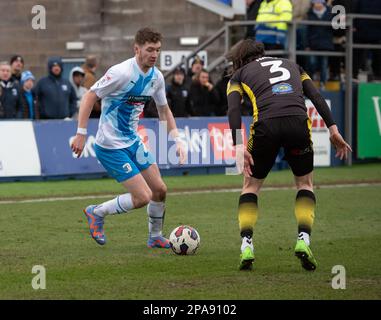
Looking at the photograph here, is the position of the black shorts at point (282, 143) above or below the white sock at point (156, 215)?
above

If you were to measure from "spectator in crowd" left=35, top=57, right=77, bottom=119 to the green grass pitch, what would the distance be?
286 centimetres

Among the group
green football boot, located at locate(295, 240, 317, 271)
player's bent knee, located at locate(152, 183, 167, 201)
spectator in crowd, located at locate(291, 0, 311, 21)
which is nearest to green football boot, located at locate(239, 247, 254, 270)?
green football boot, located at locate(295, 240, 317, 271)

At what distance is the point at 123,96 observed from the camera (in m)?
11.2

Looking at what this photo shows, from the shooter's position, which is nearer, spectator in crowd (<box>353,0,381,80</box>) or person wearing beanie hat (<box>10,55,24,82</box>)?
person wearing beanie hat (<box>10,55,24,82</box>)

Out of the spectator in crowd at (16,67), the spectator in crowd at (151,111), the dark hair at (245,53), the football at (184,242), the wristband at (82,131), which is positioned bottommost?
the football at (184,242)

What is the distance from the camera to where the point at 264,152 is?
393 inches

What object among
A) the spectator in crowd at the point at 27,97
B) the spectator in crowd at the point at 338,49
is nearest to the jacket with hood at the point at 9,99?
the spectator in crowd at the point at 27,97

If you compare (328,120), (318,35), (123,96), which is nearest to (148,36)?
(123,96)

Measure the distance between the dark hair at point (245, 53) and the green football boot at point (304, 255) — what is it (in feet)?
5.94

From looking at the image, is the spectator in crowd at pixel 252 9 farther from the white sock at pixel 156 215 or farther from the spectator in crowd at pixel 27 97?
the white sock at pixel 156 215

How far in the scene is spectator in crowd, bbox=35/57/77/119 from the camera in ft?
69.6

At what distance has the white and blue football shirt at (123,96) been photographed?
11.1m

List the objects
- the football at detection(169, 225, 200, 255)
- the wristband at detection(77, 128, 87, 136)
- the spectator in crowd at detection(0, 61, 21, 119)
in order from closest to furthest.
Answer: the wristband at detection(77, 128, 87, 136) → the football at detection(169, 225, 200, 255) → the spectator in crowd at detection(0, 61, 21, 119)

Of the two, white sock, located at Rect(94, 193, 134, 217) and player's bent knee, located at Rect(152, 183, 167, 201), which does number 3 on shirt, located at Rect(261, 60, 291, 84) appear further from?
white sock, located at Rect(94, 193, 134, 217)
